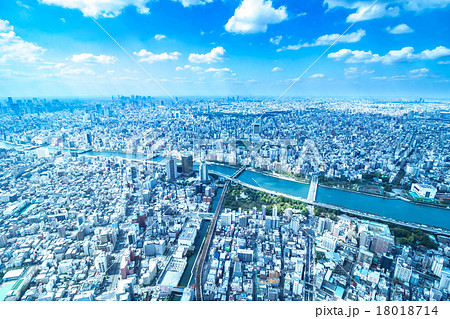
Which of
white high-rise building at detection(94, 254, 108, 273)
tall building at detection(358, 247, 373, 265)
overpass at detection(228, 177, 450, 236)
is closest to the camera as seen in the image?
white high-rise building at detection(94, 254, 108, 273)

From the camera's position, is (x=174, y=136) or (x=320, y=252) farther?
(x=174, y=136)

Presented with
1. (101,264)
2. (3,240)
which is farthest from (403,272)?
(3,240)

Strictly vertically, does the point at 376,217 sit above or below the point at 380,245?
below

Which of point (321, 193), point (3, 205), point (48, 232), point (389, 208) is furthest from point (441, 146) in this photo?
point (3, 205)

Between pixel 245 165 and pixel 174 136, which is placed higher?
pixel 174 136

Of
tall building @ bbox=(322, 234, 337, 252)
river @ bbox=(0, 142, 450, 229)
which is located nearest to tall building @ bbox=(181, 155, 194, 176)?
river @ bbox=(0, 142, 450, 229)

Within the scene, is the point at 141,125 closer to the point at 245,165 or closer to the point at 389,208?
the point at 245,165

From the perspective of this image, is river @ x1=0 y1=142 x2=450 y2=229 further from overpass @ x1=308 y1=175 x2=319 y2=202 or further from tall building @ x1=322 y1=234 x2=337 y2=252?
tall building @ x1=322 y1=234 x2=337 y2=252

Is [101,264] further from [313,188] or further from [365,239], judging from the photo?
[313,188]

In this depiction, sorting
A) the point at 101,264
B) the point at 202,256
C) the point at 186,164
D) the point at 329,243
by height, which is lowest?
the point at 202,256

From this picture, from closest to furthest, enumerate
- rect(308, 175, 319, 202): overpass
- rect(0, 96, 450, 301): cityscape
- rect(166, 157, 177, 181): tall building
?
1. rect(0, 96, 450, 301): cityscape
2. rect(308, 175, 319, 202): overpass
3. rect(166, 157, 177, 181): tall building

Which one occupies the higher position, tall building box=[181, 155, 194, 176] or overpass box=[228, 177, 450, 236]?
tall building box=[181, 155, 194, 176]
